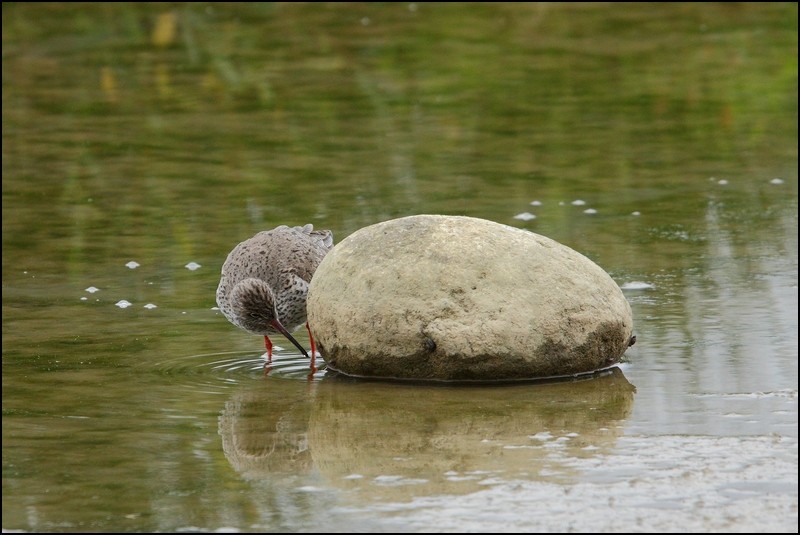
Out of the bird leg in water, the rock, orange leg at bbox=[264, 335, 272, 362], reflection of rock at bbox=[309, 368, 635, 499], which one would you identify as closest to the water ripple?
orange leg at bbox=[264, 335, 272, 362]

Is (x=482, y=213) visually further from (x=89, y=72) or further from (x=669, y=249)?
(x=89, y=72)

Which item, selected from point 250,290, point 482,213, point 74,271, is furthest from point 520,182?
point 250,290

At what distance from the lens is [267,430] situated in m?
7.49

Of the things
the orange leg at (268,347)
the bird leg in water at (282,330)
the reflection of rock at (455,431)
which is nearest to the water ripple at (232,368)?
the orange leg at (268,347)

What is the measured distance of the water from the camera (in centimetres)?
645

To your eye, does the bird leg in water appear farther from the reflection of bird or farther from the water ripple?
the water ripple

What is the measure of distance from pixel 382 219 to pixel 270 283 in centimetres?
341

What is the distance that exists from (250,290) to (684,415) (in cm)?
246

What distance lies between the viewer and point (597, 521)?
19.3 ft

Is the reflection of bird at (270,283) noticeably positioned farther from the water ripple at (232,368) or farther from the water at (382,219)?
the water at (382,219)

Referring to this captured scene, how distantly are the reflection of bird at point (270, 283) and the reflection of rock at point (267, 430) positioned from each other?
44 cm

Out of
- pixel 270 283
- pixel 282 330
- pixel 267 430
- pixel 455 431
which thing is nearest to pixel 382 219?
pixel 270 283

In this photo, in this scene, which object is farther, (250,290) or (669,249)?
(669,249)

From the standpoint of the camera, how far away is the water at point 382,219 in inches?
254
